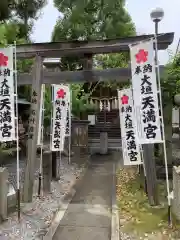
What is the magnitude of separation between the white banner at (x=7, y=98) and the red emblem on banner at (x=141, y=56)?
2.91m

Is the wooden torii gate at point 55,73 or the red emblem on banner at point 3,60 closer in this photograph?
the red emblem on banner at point 3,60

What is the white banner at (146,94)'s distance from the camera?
6.39m

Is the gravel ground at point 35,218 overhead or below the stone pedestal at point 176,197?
below

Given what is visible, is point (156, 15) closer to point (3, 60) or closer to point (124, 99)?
point (124, 99)

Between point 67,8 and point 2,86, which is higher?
point 67,8

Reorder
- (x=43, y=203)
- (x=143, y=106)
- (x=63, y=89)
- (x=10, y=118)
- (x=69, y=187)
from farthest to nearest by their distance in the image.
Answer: (x=63, y=89), (x=69, y=187), (x=43, y=203), (x=10, y=118), (x=143, y=106)

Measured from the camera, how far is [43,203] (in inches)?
299

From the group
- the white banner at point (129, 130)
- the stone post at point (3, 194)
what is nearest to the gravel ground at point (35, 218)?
the stone post at point (3, 194)

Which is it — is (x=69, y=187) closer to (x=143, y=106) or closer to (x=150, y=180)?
(x=150, y=180)

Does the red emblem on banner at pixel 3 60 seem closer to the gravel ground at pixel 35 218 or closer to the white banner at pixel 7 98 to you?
the white banner at pixel 7 98

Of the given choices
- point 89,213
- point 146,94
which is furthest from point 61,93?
point 89,213

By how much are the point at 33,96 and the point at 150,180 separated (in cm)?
363

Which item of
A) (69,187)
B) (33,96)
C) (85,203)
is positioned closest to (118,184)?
(69,187)

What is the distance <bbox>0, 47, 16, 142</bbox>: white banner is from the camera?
694cm
